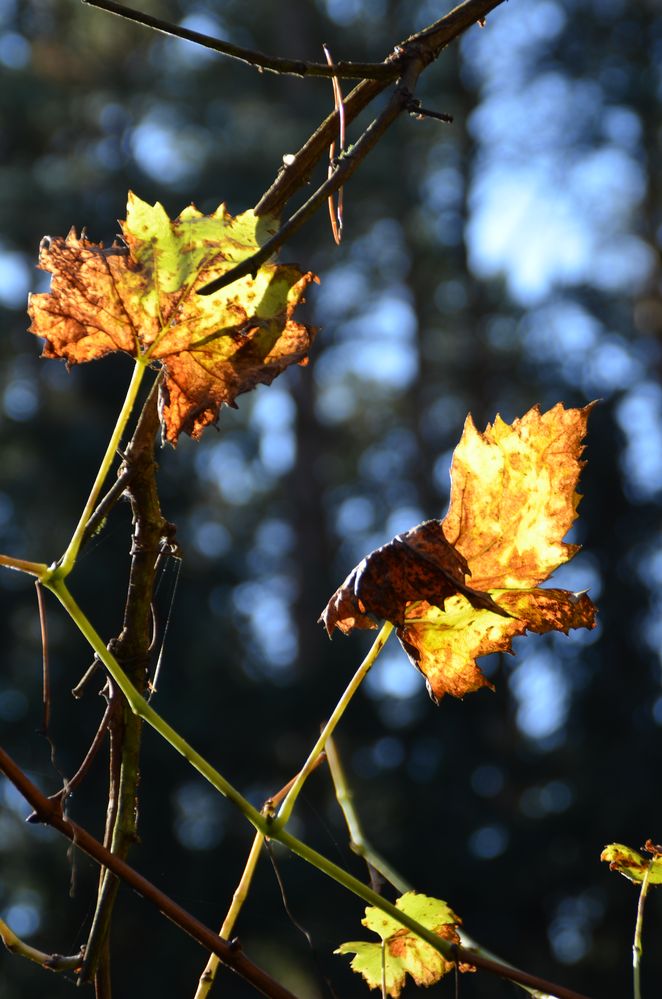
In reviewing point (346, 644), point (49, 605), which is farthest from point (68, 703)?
point (346, 644)

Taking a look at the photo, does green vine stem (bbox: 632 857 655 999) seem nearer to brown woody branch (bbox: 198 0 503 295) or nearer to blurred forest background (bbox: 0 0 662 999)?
brown woody branch (bbox: 198 0 503 295)

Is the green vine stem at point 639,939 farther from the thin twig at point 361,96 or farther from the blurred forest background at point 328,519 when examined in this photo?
the blurred forest background at point 328,519

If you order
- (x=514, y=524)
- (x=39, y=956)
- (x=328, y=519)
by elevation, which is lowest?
(x=39, y=956)

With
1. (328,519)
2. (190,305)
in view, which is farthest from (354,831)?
(328,519)

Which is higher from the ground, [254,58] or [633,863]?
[254,58]

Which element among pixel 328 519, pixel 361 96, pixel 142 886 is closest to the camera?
pixel 142 886

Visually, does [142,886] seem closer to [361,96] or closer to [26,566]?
[26,566]
